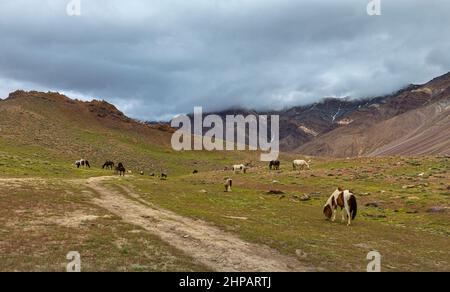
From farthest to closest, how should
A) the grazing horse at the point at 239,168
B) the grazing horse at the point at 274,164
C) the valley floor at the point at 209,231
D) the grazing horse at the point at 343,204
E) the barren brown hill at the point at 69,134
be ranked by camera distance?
the barren brown hill at the point at 69,134 → the grazing horse at the point at 274,164 → the grazing horse at the point at 239,168 → the grazing horse at the point at 343,204 → the valley floor at the point at 209,231

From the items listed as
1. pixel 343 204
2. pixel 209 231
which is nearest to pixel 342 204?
pixel 343 204

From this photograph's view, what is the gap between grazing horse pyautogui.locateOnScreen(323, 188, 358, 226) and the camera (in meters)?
28.2

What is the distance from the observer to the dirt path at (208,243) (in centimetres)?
1571

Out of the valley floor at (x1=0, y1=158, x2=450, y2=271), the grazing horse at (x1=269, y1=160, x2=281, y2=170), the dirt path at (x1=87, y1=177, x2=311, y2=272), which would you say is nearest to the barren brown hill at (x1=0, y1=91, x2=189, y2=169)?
the grazing horse at (x1=269, y1=160, x2=281, y2=170)

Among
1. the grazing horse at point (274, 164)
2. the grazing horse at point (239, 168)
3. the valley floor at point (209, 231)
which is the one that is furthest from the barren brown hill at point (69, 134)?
the valley floor at point (209, 231)

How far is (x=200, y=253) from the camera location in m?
17.1

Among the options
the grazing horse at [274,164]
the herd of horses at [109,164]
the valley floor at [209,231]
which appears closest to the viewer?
the valley floor at [209,231]

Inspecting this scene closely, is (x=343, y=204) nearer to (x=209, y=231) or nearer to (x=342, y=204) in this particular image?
(x=342, y=204)

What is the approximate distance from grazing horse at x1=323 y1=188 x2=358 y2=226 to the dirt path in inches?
382

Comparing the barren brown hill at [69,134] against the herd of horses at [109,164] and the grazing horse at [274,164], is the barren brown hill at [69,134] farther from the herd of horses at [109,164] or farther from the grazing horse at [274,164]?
the grazing horse at [274,164]

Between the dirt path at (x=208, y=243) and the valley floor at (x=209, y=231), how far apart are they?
0.05 m

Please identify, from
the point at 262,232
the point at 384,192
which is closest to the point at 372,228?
the point at 262,232

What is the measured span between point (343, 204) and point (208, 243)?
12.9m

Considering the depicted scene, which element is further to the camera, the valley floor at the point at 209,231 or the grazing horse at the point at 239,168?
the grazing horse at the point at 239,168
